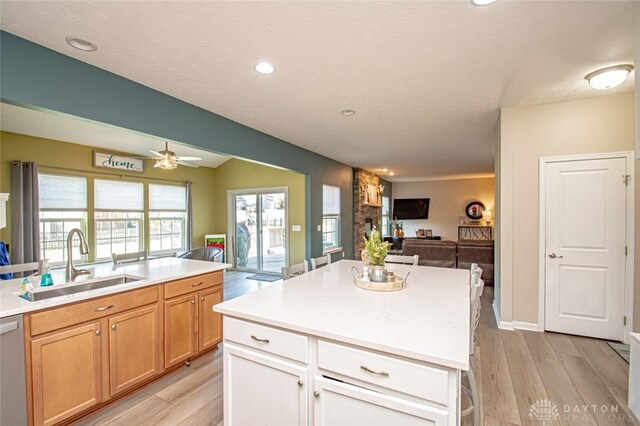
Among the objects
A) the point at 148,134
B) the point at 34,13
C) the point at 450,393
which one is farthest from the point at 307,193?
the point at 450,393

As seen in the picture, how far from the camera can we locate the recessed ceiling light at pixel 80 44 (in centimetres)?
191

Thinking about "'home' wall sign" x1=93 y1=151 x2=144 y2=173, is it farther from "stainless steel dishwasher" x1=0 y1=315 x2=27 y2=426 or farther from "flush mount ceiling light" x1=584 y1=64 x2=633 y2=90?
"flush mount ceiling light" x1=584 y1=64 x2=633 y2=90

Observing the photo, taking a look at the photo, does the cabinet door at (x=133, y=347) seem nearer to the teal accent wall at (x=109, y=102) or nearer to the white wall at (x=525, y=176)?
the teal accent wall at (x=109, y=102)

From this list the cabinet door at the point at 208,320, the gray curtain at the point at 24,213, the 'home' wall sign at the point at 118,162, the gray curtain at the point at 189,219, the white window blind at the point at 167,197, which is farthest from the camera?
the gray curtain at the point at 189,219

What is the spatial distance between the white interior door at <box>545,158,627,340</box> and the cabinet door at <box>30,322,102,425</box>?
4.28 metres

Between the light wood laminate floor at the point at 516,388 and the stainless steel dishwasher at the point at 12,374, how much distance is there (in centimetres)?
44

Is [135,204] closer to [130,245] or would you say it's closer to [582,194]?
[130,245]

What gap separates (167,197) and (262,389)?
5803mm

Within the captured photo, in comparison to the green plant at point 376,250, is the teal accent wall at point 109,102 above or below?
above

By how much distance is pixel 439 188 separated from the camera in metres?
10.1

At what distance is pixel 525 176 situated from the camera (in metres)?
3.28

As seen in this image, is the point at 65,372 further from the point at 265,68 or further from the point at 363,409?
the point at 265,68

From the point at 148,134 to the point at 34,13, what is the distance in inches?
41.9

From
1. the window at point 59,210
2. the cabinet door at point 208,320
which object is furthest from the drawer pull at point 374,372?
the window at point 59,210
